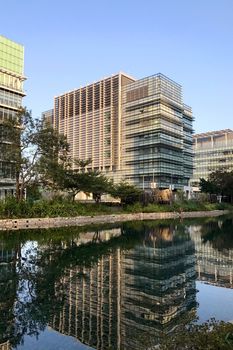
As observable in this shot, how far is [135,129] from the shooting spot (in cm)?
11581

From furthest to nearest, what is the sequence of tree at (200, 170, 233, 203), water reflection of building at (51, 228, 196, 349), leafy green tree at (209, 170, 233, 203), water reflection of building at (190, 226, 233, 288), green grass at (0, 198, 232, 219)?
leafy green tree at (209, 170, 233, 203)
tree at (200, 170, 233, 203)
green grass at (0, 198, 232, 219)
water reflection of building at (190, 226, 233, 288)
water reflection of building at (51, 228, 196, 349)

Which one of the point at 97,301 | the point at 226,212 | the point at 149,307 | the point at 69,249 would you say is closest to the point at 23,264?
the point at 69,249

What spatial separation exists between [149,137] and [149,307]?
101153mm

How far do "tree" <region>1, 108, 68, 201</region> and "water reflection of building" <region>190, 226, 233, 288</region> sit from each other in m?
25.4

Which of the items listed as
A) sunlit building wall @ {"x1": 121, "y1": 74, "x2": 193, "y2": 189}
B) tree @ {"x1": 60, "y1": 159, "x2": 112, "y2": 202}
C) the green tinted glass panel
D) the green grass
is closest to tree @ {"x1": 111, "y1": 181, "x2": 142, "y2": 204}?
the green grass

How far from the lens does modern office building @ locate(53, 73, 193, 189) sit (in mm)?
110438

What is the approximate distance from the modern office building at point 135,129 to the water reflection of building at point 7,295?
8615 centimetres

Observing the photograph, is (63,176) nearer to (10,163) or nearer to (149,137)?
(10,163)

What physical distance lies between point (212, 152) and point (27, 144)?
405 ft

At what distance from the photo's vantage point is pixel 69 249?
24906 mm

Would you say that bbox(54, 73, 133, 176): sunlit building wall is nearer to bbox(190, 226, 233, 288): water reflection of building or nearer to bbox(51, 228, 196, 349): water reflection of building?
bbox(190, 226, 233, 288): water reflection of building

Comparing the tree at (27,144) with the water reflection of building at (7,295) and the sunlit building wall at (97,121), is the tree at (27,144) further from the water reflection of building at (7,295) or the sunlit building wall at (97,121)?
→ the sunlit building wall at (97,121)

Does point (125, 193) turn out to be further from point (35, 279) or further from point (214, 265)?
point (35, 279)

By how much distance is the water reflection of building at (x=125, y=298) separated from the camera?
9.94 m
